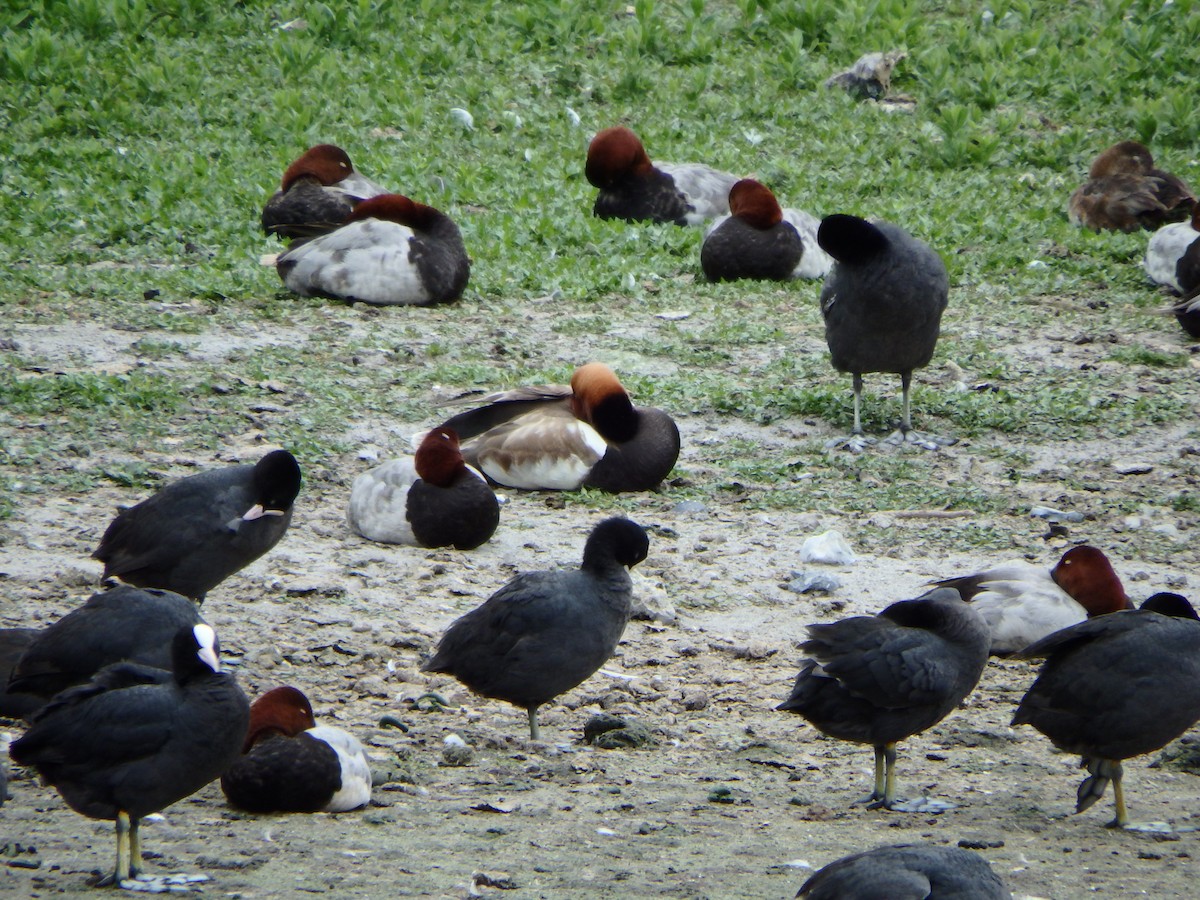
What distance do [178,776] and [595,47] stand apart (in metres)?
13.2

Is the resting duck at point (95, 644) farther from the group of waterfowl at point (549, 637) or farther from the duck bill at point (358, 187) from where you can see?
the duck bill at point (358, 187)

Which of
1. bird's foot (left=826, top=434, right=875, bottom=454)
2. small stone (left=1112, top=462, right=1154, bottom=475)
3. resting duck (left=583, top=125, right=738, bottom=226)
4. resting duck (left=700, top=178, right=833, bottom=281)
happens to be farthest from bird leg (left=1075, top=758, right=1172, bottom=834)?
resting duck (left=583, top=125, right=738, bottom=226)

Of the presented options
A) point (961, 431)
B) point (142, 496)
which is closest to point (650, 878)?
point (142, 496)

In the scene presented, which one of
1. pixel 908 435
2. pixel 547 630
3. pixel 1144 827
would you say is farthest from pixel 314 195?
pixel 1144 827

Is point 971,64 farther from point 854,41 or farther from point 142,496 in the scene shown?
point 142,496

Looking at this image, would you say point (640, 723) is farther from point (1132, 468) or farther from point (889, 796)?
point (1132, 468)

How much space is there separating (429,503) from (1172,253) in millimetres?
6693

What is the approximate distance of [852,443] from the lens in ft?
28.4

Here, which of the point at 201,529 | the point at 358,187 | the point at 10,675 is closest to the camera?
the point at 10,675

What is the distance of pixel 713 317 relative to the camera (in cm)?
1076

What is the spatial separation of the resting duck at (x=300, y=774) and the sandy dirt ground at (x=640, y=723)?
0.19 feet

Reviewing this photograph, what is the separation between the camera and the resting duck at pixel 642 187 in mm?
12602

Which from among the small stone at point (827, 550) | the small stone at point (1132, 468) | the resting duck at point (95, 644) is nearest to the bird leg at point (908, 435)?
the small stone at point (1132, 468)

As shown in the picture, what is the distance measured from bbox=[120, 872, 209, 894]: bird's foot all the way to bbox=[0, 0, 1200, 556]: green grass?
154 inches
